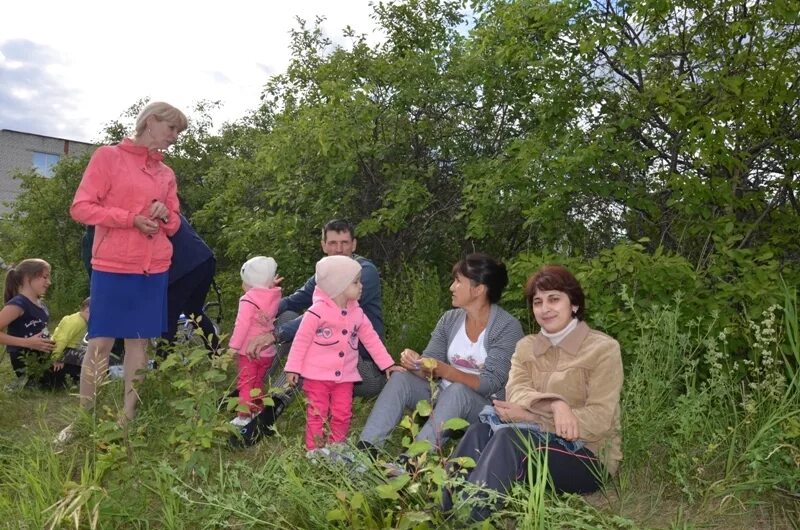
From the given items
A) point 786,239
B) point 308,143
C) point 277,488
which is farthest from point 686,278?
point 308,143

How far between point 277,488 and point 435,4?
19.3 ft

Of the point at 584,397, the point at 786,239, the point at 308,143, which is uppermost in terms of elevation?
the point at 308,143

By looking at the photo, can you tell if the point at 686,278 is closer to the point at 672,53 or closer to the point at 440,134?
the point at 672,53

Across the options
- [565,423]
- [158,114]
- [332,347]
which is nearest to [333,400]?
[332,347]

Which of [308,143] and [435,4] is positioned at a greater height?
[435,4]

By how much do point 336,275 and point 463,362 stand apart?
88 centimetres

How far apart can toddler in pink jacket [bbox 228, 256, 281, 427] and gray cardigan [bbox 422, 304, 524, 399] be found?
45.9 inches

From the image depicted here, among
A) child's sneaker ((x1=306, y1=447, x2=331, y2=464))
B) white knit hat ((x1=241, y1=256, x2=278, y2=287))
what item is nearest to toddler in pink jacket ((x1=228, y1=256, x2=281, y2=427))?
white knit hat ((x1=241, y1=256, x2=278, y2=287))

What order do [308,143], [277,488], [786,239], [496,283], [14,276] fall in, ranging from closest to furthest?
[277,488]
[496,283]
[786,239]
[14,276]
[308,143]

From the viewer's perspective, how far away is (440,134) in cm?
682

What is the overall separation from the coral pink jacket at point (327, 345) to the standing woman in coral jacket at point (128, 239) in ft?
3.16

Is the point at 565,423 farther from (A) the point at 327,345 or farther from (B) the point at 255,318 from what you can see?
(B) the point at 255,318

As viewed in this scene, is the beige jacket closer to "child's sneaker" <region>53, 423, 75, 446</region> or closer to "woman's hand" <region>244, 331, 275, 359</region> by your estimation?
"woman's hand" <region>244, 331, 275, 359</region>

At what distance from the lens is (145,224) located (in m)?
3.83
